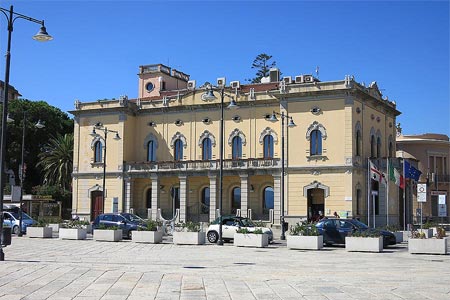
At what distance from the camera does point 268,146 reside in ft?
160

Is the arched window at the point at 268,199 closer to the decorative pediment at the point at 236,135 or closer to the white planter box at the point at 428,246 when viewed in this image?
the decorative pediment at the point at 236,135

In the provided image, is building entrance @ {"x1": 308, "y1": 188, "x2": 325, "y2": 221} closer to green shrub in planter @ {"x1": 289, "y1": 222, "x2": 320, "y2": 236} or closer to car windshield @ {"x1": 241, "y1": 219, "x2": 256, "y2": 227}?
car windshield @ {"x1": 241, "y1": 219, "x2": 256, "y2": 227}

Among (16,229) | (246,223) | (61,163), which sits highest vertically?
(61,163)

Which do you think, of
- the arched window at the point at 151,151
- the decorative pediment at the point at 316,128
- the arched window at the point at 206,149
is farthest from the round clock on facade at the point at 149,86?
the decorative pediment at the point at 316,128

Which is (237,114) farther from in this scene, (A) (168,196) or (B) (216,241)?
(B) (216,241)

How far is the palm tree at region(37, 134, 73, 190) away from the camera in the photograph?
61562 millimetres

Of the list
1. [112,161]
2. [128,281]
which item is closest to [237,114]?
[112,161]

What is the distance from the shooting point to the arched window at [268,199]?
4831cm

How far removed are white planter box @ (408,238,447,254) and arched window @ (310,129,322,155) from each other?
22.3m

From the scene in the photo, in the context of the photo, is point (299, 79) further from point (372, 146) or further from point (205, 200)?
point (205, 200)

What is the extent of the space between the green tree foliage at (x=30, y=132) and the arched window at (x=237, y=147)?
28856 millimetres

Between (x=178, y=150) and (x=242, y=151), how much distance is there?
6.82 metres

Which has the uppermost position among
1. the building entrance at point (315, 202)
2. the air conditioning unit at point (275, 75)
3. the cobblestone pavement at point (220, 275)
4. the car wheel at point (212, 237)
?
the air conditioning unit at point (275, 75)

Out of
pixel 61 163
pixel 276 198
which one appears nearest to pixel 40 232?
pixel 276 198
